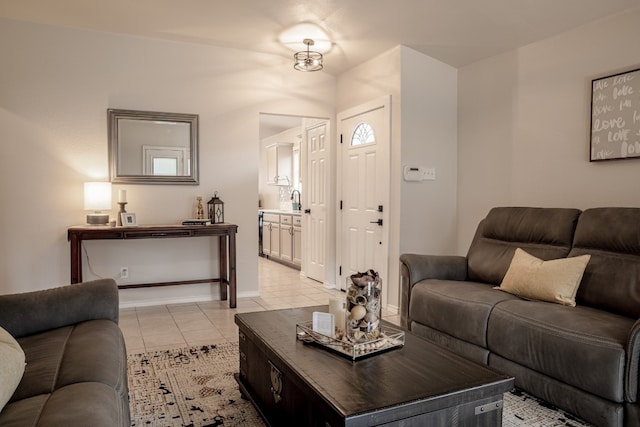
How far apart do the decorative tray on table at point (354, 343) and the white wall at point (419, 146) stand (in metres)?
2.24

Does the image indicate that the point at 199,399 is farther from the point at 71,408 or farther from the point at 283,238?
the point at 283,238

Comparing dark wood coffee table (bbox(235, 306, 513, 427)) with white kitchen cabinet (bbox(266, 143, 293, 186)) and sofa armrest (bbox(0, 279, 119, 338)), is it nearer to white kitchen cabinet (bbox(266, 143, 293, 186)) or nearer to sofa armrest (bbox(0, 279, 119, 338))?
sofa armrest (bbox(0, 279, 119, 338))

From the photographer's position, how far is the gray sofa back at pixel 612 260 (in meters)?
2.41

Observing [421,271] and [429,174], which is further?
[429,174]

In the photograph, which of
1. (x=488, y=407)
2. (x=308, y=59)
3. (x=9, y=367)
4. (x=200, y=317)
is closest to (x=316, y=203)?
(x=308, y=59)

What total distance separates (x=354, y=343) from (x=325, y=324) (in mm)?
176

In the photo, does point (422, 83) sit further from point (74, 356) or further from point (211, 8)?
point (74, 356)

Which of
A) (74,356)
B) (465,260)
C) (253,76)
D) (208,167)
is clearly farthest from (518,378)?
(253,76)

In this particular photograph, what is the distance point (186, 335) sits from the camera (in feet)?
11.4

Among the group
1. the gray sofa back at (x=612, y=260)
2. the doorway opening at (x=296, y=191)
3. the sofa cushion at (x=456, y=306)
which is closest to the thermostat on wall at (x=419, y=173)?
the sofa cushion at (x=456, y=306)

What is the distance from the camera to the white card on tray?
1.93 metres

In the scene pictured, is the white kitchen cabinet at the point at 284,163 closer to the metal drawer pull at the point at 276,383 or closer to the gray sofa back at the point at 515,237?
the gray sofa back at the point at 515,237

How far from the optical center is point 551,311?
7.71ft

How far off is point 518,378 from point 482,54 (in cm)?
294
